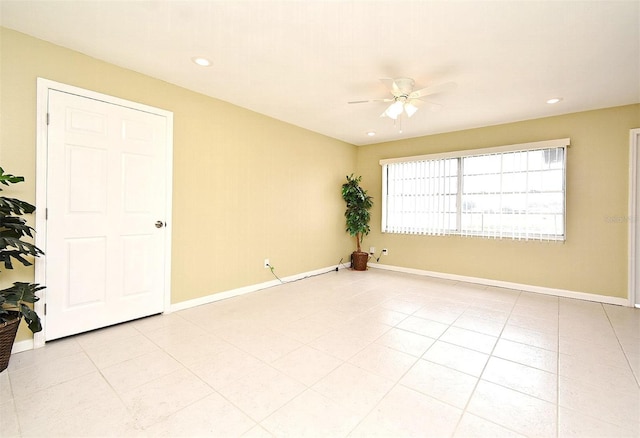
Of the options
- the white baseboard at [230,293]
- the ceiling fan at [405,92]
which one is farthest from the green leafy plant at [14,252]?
the ceiling fan at [405,92]

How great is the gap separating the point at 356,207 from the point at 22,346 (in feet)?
15.7

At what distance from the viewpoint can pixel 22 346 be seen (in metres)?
2.33

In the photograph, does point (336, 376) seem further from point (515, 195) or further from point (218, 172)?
point (515, 195)

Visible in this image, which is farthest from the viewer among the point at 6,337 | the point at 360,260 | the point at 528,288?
the point at 360,260

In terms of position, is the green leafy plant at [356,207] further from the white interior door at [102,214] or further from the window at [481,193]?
the white interior door at [102,214]

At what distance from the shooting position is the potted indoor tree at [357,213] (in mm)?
5629

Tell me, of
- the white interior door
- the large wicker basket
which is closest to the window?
the white interior door

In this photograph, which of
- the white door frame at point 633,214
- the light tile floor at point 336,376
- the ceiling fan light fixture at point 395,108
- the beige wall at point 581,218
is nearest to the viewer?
the light tile floor at point 336,376

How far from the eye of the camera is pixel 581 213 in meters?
3.90

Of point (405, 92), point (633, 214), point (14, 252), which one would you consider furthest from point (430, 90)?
point (14, 252)

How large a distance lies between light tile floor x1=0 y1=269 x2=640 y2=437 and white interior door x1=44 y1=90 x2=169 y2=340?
0.29 m

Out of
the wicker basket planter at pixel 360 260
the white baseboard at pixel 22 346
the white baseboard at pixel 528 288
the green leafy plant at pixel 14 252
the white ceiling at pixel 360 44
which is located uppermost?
the white ceiling at pixel 360 44

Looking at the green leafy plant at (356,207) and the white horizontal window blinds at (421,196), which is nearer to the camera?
the white horizontal window blinds at (421,196)

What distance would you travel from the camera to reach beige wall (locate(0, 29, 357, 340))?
7.64 feet
